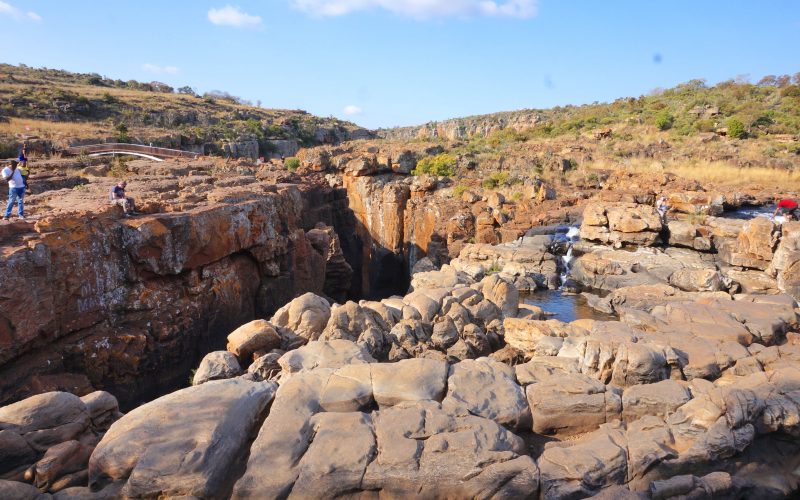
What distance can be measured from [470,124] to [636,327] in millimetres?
59977

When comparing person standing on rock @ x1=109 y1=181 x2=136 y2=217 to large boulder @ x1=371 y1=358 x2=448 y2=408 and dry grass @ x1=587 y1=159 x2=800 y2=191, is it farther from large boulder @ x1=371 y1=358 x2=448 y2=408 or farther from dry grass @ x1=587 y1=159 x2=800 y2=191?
dry grass @ x1=587 y1=159 x2=800 y2=191

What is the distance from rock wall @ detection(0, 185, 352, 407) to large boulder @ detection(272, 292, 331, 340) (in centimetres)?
240

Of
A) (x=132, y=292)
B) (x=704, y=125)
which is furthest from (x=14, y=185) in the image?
(x=704, y=125)

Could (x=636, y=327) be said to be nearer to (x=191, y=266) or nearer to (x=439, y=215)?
(x=191, y=266)

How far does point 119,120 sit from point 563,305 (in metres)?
32.9

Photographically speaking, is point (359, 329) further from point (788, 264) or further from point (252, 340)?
point (788, 264)

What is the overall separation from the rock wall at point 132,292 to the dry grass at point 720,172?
65.6 feet

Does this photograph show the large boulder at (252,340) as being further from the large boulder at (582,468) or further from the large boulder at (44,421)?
the large boulder at (582,468)

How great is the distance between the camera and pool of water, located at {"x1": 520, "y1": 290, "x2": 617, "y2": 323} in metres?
10.7

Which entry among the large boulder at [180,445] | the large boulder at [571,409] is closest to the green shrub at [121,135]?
the large boulder at [180,445]

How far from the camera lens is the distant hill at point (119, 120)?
23281 millimetres

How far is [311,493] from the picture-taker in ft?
12.9

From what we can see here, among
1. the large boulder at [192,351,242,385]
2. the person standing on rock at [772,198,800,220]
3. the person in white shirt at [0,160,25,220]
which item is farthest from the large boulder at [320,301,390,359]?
the person standing on rock at [772,198,800,220]

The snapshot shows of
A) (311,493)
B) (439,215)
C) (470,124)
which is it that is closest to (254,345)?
(311,493)
